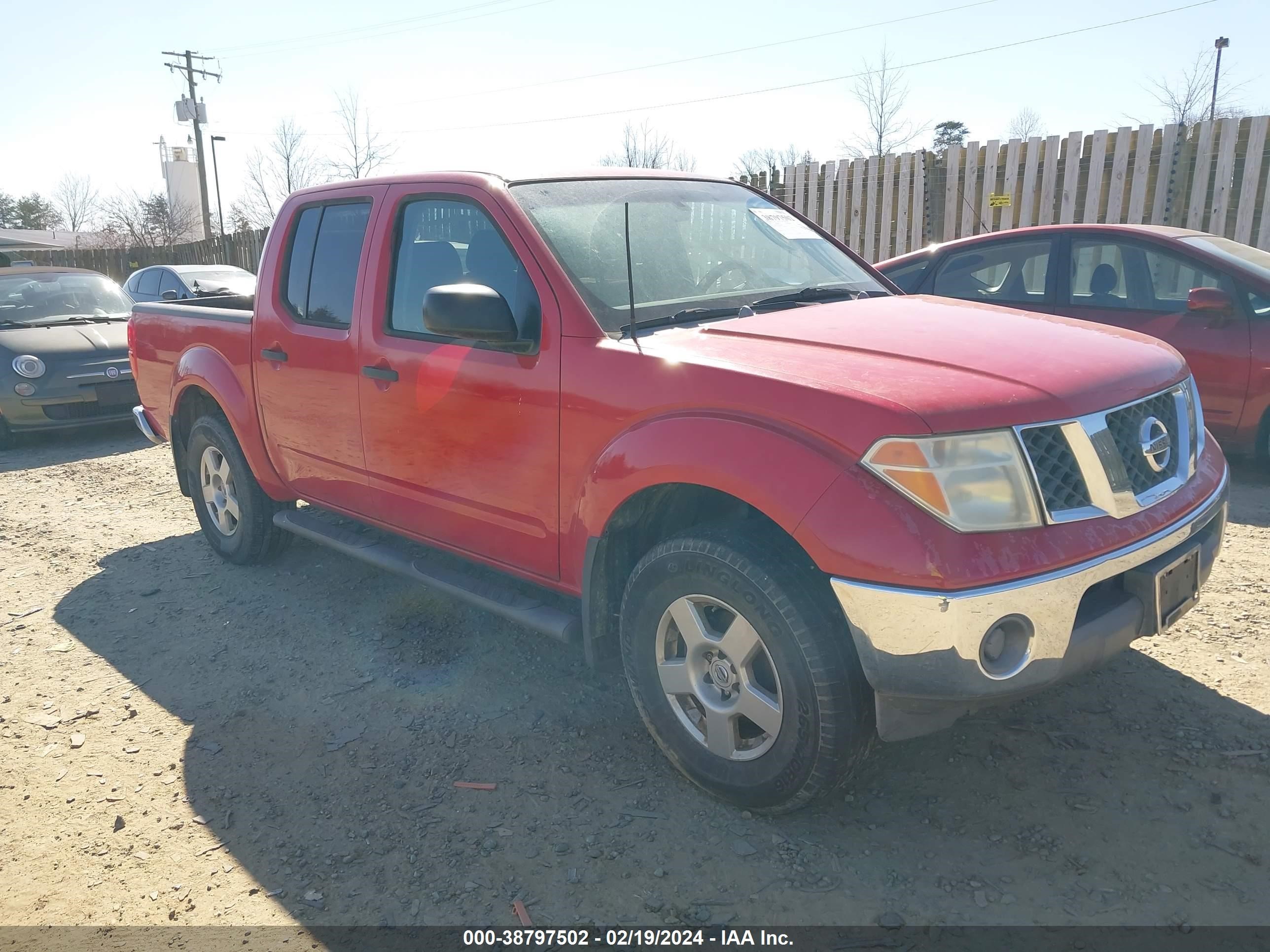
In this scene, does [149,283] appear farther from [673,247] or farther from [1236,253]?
[1236,253]

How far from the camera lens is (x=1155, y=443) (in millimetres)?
2705

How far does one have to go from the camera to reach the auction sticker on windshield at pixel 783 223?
4.02m

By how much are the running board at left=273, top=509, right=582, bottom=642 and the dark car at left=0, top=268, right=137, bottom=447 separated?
16.0 ft

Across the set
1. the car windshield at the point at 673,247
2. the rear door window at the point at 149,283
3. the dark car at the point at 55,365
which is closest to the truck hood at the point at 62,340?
the dark car at the point at 55,365

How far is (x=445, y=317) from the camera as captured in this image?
307 centimetres

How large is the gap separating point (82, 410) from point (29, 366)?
1.90 feet

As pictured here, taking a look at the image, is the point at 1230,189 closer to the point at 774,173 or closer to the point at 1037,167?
the point at 1037,167

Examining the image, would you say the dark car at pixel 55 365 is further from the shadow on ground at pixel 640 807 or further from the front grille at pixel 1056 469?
the front grille at pixel 1056 469

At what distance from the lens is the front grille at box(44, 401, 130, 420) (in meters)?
8.75

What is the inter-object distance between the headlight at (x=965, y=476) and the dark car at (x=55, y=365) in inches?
307

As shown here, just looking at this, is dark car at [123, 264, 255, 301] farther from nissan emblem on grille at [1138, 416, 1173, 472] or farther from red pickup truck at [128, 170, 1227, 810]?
nissan emblem on grille at [1138, 416, 1173, 472]

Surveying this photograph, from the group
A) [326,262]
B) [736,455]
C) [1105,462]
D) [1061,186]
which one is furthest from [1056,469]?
[1061,186]

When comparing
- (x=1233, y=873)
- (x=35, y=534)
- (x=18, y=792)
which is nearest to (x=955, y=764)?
(x=1233, y=873)

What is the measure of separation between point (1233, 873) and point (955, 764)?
2.63 ft
